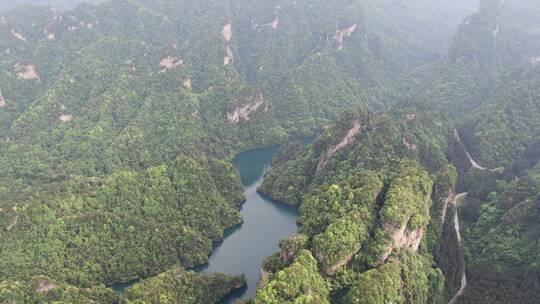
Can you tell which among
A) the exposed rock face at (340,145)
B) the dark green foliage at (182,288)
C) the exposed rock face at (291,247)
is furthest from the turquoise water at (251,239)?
the exposed rock face at (291,247)

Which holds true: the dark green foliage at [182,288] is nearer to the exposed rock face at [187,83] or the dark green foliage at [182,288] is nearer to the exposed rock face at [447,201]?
the exposed rock face at [447,201]

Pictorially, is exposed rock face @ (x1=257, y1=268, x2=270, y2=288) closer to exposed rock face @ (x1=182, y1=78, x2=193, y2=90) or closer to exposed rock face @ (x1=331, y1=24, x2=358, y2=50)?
exposed rock face @ (x1=182, y1=78, x2=193, y2=90)

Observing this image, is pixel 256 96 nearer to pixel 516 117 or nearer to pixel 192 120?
pixel 192 120

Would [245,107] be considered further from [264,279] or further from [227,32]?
[264,279]

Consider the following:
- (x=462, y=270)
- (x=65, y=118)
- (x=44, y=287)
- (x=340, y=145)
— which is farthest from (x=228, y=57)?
(x=44, y=287)

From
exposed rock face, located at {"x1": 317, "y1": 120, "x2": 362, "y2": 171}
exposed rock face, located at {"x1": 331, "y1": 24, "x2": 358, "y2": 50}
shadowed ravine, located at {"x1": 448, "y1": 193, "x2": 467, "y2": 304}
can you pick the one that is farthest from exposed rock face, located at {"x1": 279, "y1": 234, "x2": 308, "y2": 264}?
exposed rock face, located at {"x1": 331, "y1": 24, "x2": 358, "y2": 50}

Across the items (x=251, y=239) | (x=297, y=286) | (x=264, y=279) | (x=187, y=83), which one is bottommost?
(x=251, y=239)
